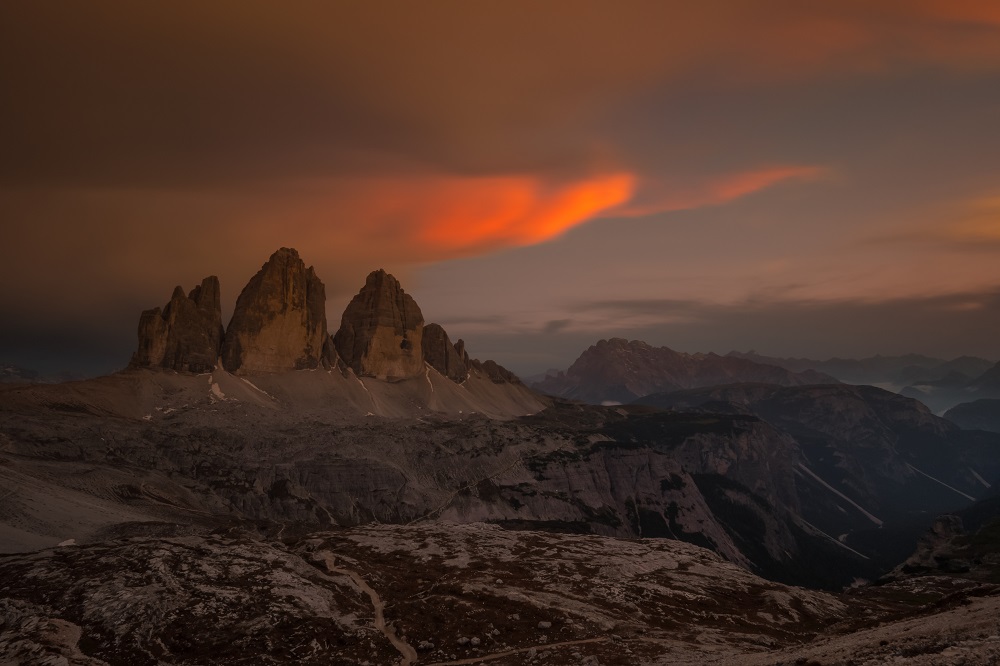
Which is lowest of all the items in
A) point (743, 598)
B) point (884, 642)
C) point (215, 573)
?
point (743, 598)

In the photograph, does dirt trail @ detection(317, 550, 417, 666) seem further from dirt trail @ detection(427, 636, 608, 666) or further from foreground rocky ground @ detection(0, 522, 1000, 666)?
dirt trail @ detection(427, 636, 608, 666)

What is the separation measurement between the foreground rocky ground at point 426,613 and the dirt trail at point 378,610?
0.33 metres

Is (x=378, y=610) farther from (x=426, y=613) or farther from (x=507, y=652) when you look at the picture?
(x=507, y=652)

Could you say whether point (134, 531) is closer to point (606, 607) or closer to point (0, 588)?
point (0, 588)

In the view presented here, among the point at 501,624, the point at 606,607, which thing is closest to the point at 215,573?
the point at 501,624

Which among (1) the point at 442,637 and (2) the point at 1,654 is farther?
(1) the point at 442,637

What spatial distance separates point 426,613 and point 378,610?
757cm

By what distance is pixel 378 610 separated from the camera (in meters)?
88.9

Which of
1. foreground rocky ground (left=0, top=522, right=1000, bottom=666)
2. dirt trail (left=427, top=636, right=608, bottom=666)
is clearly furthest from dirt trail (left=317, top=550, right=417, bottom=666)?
dirt trail (left=427, top=636, right=608, bottom=666)

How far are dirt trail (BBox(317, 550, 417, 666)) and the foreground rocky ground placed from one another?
0.33 m

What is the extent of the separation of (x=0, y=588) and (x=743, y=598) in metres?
112

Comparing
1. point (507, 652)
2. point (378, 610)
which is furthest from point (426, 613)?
point (507, 652)

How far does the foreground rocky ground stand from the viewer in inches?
2473

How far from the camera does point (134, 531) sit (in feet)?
489
